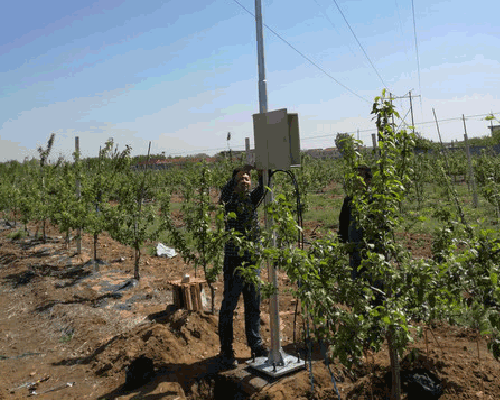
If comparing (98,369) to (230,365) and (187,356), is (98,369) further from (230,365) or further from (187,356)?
(230,365)

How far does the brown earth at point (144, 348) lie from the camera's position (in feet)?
13.1

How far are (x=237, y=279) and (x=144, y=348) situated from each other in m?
1.58

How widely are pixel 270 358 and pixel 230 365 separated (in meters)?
0.42

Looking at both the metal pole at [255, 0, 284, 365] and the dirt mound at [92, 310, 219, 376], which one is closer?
the metal pole at [255, 0, 284, 365]

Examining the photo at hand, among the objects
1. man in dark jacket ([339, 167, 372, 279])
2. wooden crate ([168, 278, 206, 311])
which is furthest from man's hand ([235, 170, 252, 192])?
wooden crate ([168, 278, 206, 311])

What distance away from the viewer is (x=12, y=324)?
→ 23.9 feet

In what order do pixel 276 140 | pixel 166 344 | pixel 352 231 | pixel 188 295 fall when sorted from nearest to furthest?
pixel 276 140 < pixel 352 231 < pixel 166 344 < pixel 188 295

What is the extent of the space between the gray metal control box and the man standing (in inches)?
12.4

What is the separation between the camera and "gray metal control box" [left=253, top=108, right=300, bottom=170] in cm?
409

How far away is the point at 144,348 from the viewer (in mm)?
5238

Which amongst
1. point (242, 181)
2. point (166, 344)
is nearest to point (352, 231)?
point (242, 181)

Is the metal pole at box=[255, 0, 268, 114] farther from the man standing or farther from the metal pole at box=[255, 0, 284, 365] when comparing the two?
the man standing

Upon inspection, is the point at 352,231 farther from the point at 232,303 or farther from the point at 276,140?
the point at 232,303

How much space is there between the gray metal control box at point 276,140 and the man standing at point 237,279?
0.32 metres
